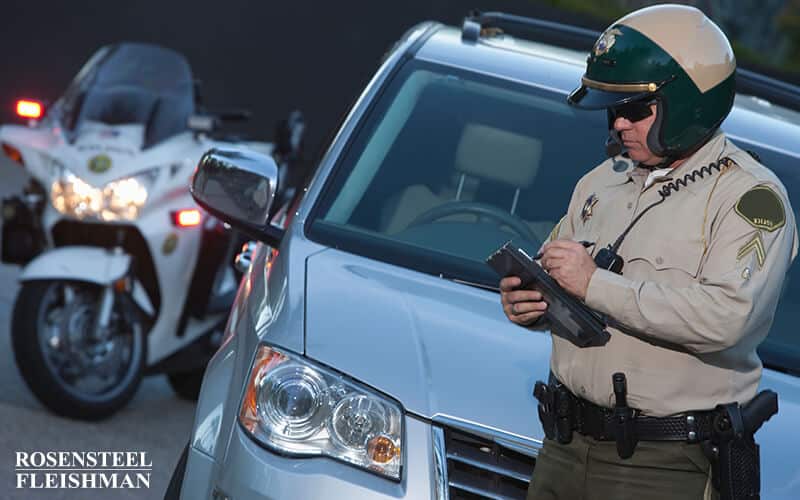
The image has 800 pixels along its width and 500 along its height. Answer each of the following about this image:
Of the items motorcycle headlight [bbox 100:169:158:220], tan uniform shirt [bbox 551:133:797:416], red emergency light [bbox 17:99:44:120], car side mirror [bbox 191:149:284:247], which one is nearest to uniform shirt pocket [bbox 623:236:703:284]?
tan uniform shirt [bbox 551:133:797:416]

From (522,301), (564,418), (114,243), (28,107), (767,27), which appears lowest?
(767,27)

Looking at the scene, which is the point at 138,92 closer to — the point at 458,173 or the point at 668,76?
the point at 458,173

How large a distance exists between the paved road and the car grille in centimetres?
255

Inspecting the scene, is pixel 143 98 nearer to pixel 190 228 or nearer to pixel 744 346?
pixel 190 228

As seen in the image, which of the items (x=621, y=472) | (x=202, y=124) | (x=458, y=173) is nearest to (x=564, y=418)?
(x=621, y=472)

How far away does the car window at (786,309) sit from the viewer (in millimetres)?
4023

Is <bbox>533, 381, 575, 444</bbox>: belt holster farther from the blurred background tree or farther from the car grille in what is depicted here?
the blurred background tree

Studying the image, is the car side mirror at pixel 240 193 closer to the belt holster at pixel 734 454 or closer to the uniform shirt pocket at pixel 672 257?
the uniform shirt pocket at pixel 672 257

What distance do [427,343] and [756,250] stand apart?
2.97 ft

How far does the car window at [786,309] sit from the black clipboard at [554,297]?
1023 mm

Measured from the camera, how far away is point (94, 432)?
21.1 ft

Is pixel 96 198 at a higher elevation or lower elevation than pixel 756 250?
lower

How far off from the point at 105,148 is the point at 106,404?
1172mm

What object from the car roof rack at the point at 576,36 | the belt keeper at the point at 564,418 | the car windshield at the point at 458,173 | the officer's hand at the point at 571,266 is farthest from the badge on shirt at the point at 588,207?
the car roof rack at the point at 576,36
